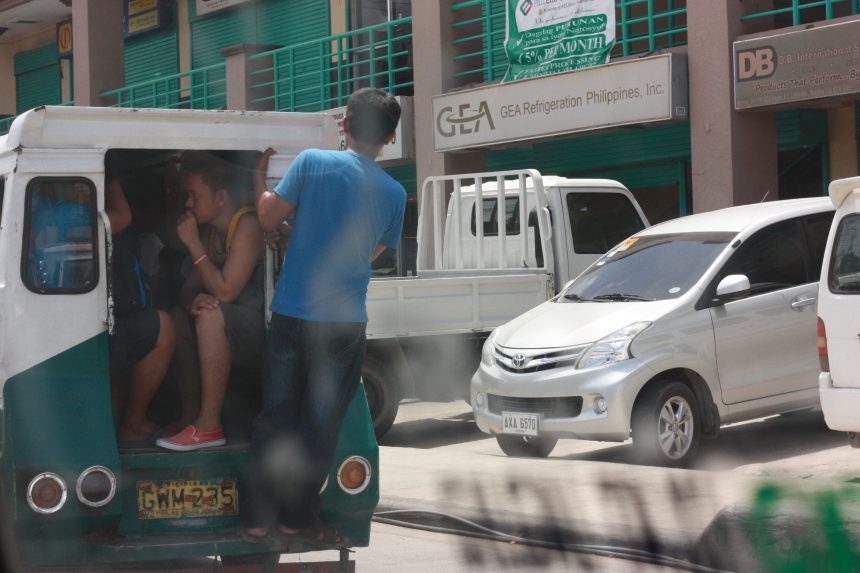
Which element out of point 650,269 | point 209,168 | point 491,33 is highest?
point 491,33

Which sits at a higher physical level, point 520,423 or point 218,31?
point 218,31

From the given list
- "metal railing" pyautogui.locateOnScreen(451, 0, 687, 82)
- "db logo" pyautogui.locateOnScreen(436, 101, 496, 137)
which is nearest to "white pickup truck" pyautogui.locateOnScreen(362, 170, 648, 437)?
"db logo" pyautogui.locateOnScreen(436, 101, 496, 137)

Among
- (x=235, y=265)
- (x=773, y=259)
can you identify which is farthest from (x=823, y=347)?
(x=235, y=265)

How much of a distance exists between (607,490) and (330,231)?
254 cm

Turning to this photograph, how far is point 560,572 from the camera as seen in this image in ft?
10.9

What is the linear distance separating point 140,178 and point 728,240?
4962 millimetres

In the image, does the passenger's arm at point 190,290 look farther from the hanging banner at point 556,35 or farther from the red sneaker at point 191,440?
the hanging banner at point 556,35

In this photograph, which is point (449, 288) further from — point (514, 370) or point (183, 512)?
point (183, 512)

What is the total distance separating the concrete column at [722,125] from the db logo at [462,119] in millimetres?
3281

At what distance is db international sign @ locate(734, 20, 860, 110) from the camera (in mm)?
11781

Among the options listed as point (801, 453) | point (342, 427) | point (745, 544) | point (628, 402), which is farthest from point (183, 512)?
point (801, 453)

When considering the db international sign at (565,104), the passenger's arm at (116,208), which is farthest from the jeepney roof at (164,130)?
the db international sign at (565,104)

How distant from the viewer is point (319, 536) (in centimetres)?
445

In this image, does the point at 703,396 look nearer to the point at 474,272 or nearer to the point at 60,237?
the point at 474,272
